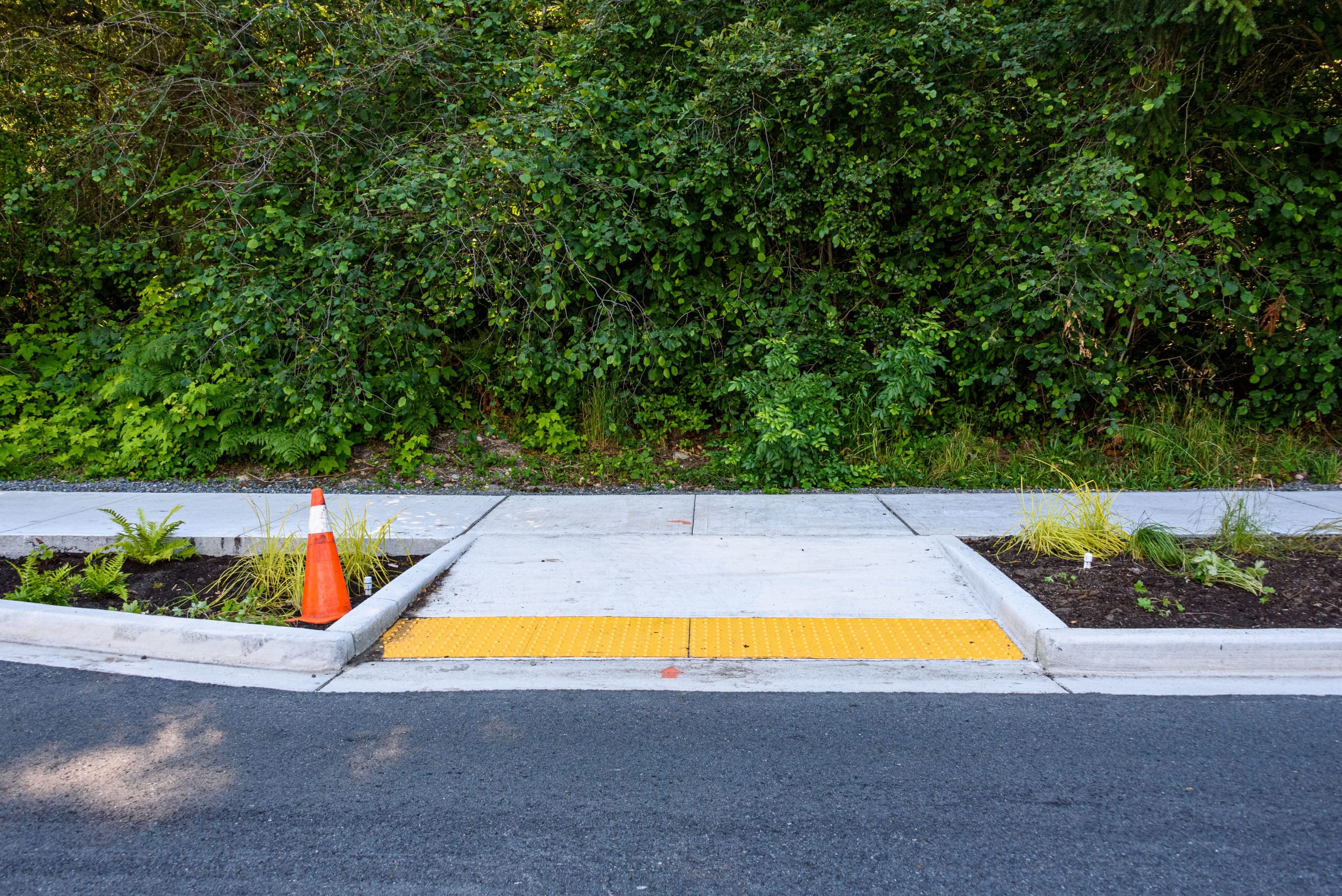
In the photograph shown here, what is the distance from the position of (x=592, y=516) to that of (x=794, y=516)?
5.35ft

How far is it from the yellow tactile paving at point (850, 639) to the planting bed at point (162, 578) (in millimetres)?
2180

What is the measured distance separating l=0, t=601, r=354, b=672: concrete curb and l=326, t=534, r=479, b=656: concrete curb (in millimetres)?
126

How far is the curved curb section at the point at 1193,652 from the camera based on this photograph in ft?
12.8

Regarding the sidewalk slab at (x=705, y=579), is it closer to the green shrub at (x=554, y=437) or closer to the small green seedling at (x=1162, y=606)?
the small green seedling at (x=1162, y=606)

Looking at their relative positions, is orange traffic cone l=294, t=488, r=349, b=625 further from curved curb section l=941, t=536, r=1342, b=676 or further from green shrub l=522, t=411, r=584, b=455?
green shrub l=522, t=411, r=584, b=455

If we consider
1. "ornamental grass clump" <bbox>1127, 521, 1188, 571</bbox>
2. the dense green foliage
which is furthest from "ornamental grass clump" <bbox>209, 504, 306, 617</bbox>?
"ornamental grass clump" <bbox>1127, 521, 1188, 571</bbox>

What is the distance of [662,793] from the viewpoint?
294 cm

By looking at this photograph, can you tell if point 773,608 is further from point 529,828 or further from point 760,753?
point 529,828

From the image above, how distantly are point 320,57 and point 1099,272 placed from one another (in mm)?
7419

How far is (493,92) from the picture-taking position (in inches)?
303


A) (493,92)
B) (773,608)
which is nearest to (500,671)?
(773,608)

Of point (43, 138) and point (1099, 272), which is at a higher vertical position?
point (43, 138)

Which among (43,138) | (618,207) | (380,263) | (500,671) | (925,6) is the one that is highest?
(925,6)

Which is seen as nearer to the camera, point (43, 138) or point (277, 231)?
point (277, 231)
